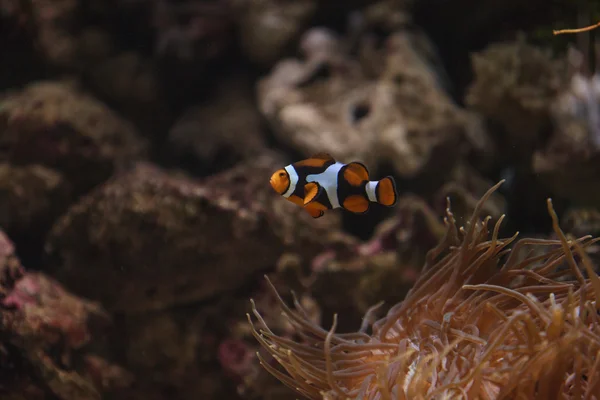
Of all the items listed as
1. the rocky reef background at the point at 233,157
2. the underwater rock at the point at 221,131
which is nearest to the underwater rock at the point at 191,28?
the rocky reef background at the point at 233,157

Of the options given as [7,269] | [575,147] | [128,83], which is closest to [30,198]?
[7,269]

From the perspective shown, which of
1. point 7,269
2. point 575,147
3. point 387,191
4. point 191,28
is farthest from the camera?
point 191,28

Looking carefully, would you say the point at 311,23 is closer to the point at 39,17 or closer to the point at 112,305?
the point at 39,17

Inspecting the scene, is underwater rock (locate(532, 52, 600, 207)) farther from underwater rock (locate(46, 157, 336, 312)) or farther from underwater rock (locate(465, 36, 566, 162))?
underwater rock (locate(46, 157, 336, 312))

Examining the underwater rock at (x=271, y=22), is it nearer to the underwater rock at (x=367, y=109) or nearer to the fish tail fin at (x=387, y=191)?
the underwater rock at (x=367, y=109)

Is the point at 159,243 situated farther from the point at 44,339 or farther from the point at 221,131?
the point at 221,131

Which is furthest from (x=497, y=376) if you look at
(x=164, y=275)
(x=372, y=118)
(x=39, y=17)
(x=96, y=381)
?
(x=39, y=17)
